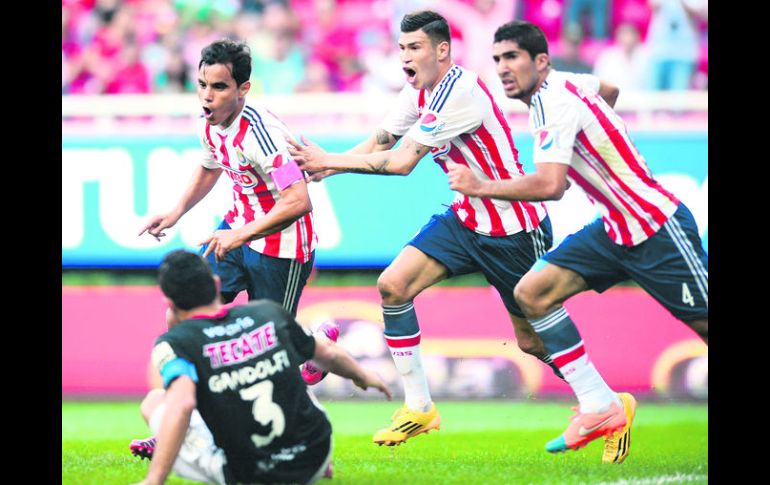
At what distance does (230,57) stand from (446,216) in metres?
1.53

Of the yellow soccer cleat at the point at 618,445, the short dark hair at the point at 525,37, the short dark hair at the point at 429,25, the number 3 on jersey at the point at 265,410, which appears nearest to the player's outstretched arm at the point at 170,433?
the number 3 on jersey at the point at 265,410

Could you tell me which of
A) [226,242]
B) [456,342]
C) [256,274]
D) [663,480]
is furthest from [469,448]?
[456,342]

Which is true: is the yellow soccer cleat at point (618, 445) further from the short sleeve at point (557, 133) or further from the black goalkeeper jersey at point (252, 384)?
the black goalkeeper jersey at point (252, 384)

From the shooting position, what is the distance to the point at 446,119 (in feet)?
20.4

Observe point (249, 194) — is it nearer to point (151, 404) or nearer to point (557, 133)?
point (151, 404)

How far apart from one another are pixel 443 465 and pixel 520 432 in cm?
195

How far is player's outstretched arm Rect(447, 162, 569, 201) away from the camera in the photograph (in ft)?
18.0

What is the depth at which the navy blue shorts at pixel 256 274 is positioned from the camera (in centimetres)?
637

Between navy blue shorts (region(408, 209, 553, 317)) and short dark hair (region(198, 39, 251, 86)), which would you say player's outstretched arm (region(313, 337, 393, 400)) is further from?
short dark hair (region(198, 39, 251, 86))

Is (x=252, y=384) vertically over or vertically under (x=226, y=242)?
under

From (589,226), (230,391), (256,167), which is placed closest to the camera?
(230,391)

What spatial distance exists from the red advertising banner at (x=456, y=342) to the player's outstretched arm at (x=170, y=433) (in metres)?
5.37

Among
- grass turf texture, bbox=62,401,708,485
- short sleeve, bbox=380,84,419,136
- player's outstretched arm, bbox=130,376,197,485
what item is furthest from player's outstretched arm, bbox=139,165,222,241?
player's outstretched arm, bbox=130,376,197,485

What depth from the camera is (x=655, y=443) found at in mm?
7312
